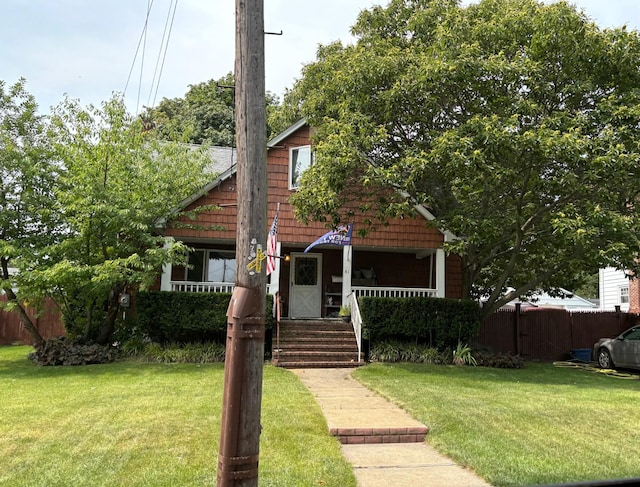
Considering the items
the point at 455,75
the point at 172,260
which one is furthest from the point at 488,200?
the point at 172,260

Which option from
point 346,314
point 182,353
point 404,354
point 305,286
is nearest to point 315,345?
point 346,314

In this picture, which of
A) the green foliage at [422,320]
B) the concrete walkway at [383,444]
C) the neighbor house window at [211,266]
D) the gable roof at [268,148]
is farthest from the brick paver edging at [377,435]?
the neighbor house window at [211,266]

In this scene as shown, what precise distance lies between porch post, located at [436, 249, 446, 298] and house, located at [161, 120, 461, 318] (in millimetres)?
28

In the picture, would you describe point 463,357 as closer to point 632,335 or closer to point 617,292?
point 632,335

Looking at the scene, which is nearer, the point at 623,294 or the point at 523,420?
the point at 523,420

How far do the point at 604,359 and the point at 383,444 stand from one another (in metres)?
11.7

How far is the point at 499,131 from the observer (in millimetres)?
10680

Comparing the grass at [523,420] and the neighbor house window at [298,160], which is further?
the neighbor house window at [298,160]

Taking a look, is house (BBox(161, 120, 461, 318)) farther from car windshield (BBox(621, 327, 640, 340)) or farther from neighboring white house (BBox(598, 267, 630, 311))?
neighboring white house (BBox(598, 267, 630, 311))

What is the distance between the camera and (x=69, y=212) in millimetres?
12383

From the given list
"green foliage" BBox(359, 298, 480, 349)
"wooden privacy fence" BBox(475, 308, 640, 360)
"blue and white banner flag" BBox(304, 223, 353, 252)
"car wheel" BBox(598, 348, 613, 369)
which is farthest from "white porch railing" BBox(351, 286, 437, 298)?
"car wheel" BBox(598, 348, 613, 369)

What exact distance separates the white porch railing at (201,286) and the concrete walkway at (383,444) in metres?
5.95

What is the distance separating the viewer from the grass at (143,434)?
488cm

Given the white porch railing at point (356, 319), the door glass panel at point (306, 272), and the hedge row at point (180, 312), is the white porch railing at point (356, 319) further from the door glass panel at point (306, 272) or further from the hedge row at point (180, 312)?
the door glass panel at point (306, 272)
